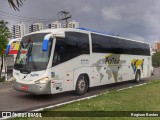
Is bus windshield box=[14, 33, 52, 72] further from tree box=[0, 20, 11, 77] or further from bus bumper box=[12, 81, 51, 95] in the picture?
tree box=[0, 20, 11, 77]

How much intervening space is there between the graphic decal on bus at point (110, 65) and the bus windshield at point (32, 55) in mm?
3765

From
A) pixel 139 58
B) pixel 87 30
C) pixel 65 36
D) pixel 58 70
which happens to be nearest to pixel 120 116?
pixel 58 70

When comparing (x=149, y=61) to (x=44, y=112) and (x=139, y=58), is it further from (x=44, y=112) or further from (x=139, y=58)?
(x=44, y=112)

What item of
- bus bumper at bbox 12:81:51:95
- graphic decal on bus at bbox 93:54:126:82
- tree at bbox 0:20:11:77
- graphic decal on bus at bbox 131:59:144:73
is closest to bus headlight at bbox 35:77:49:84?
bus bumper at bbox 12:81:51:95

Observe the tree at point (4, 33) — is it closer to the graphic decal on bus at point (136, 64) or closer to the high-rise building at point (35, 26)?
the graphic decal on bus at point (136, 64)

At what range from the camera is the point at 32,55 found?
1161 centimetres

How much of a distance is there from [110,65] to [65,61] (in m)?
4.80

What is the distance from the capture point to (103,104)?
9789mm

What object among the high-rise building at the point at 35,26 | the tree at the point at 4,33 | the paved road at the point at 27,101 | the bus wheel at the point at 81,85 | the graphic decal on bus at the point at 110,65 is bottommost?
the paved road at the point at 27,101

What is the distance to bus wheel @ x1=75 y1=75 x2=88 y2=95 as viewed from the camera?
13.0 metres

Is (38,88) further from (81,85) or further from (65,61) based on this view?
(81,85)

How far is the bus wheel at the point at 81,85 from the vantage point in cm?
1298

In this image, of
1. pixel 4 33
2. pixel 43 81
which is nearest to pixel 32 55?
pixel 43 81

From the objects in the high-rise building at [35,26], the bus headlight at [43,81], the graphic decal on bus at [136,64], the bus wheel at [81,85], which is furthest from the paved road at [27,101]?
the high-rise building at [35,26]
